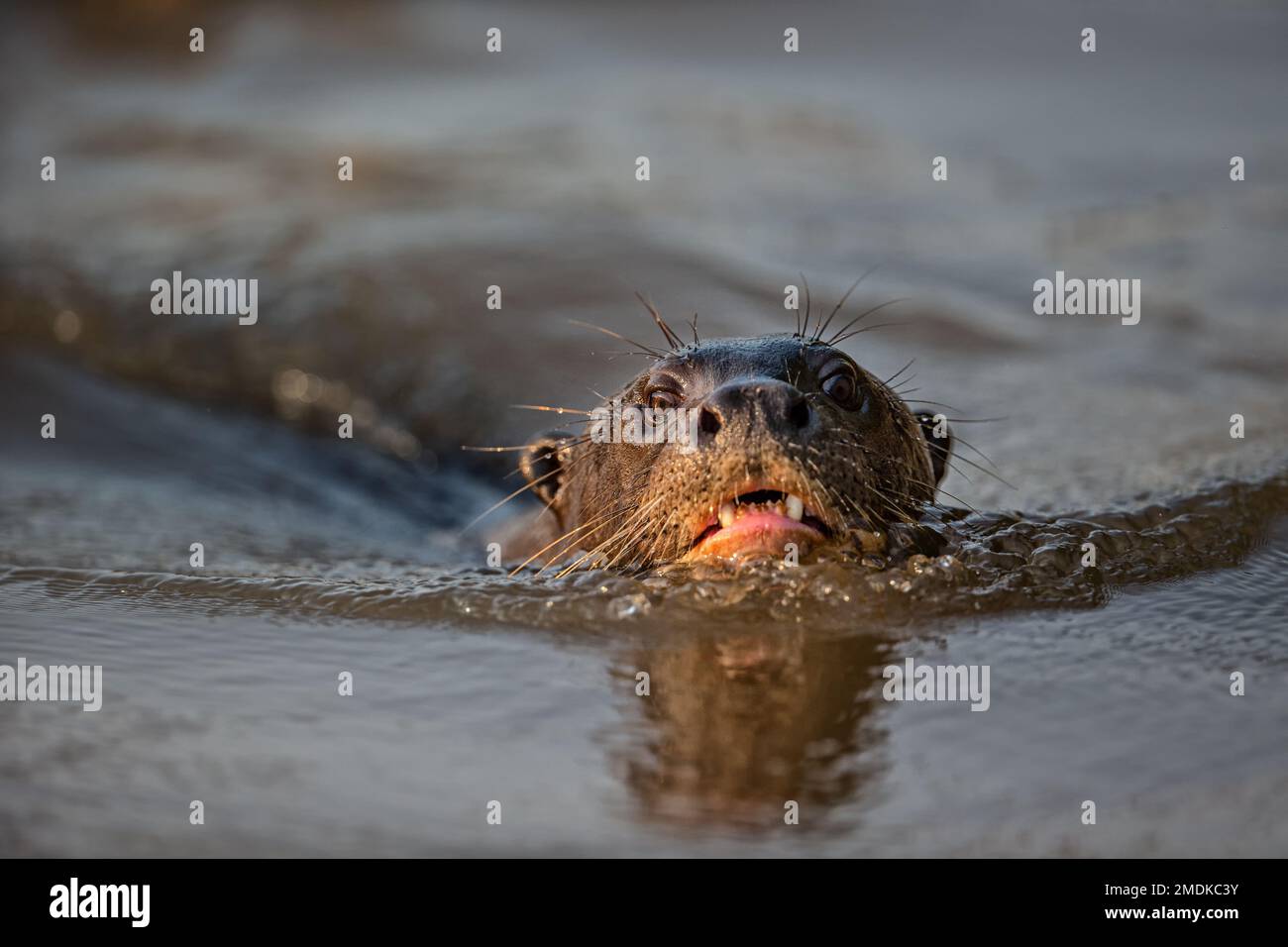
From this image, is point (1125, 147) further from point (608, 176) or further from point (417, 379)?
point (417, 379)

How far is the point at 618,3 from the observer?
12.5m

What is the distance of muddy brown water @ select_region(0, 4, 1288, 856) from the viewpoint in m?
3.20

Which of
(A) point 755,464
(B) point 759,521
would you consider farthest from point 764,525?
(A) point 755,464

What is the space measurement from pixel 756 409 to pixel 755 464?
138 millimetres

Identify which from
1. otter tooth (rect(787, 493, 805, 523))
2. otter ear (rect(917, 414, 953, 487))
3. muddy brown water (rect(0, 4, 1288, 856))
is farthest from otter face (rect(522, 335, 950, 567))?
otter ear (rect(917, 414, 953, 487))

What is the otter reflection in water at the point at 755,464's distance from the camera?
3.97 metres

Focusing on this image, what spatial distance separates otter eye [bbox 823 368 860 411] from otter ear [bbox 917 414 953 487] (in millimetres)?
675

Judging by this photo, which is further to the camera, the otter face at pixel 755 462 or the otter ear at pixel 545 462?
the otter ear at pixel 545 462

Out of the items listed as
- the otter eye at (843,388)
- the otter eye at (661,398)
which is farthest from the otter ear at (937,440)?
the otter eye at (661,398)

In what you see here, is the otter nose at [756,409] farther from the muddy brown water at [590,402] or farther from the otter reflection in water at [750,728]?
the otter reflection in water at [750,728]

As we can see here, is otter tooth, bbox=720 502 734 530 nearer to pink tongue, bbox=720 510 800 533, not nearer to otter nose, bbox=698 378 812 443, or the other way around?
pink tongue, bbox=720 510 800 533

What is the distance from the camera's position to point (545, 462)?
5.14m

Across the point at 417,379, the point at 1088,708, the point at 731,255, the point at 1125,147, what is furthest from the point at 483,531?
the point at 1125,147

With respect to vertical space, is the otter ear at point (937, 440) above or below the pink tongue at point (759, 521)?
above
